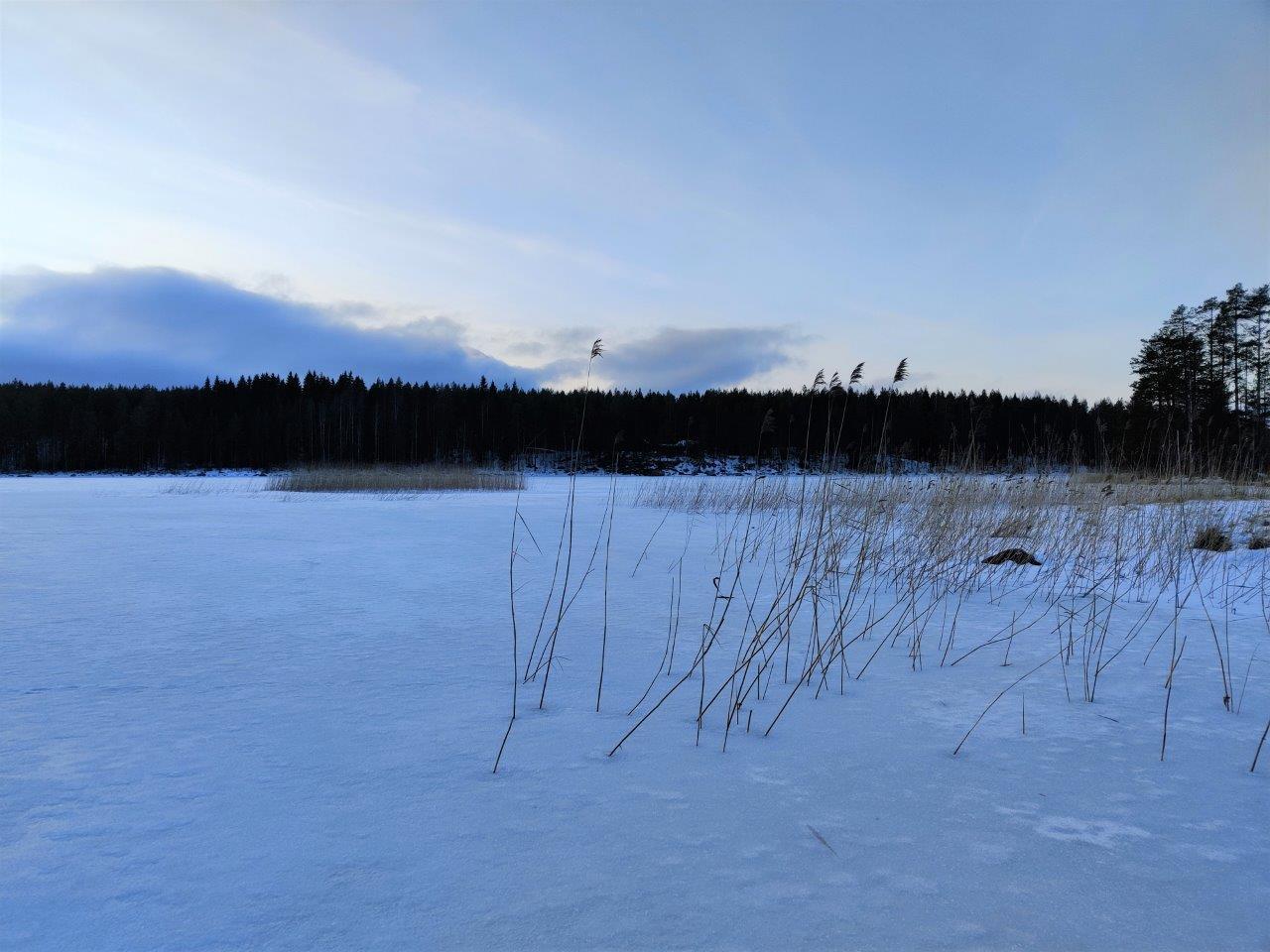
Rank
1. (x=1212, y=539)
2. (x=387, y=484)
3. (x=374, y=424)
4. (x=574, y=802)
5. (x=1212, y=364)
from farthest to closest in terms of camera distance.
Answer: (x=374, y=424) < (x=1212, y=364) < (x=387, y=484) < (x=1212, y=539) < (x=574, y=802)

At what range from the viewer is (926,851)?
1.12 meters

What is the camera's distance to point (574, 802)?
1.25 meters

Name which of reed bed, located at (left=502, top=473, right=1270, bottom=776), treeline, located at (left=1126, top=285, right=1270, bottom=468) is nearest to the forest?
treeline, located at (left=1126, top=285, right=1270, bottom=468)

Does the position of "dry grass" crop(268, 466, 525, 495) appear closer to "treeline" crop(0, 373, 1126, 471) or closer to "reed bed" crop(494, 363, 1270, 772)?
"reed bed" crop(494, 363, 1270, 772)

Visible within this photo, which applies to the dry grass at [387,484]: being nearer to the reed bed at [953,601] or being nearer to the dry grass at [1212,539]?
the reed bed at [953,601]

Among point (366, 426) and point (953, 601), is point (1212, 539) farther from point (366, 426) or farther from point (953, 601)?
point (366, 426)

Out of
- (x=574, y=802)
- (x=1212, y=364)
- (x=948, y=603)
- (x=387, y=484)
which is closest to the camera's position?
(x=574, y=802)

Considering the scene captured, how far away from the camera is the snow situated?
917 mm

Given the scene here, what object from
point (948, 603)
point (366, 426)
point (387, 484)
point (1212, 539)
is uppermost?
point (366, 426)

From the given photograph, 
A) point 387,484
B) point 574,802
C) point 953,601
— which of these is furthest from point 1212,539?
point 387,484

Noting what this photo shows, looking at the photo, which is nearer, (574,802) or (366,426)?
(574,802)

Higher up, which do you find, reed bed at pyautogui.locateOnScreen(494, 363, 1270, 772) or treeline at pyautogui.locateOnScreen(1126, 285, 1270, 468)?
treeline at pyautogui.locateOnScreen(1126, 285, 1270, 468)

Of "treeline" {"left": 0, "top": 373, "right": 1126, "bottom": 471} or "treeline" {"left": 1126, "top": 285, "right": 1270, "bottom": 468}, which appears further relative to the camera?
"treeline" {"left": 0, "top": 373, "right": 1126, "bottom": 471}

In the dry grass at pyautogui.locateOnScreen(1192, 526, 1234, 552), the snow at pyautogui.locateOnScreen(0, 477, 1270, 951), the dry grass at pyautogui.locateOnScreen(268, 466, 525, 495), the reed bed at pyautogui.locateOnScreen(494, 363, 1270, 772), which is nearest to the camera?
the snow at pyautogui.locateOnScreen(0, 477, 1270, 951)
